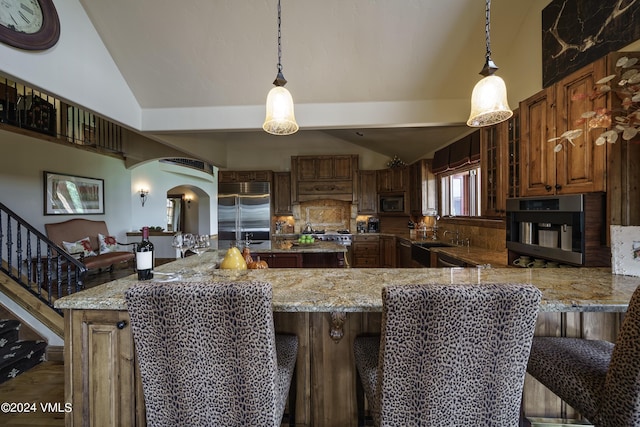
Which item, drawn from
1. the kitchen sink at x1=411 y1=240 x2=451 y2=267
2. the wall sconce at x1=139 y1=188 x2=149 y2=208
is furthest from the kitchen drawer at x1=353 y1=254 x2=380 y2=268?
the wall sconce at x1=139 y1=188 x2=149 y2=208

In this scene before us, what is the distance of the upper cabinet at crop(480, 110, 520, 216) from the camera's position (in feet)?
7.70

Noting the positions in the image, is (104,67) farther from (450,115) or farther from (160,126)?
(450,115)

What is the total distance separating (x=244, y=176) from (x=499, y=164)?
16.2ft

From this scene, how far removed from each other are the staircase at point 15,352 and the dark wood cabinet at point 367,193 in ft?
17.1

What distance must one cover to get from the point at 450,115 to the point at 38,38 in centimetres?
385

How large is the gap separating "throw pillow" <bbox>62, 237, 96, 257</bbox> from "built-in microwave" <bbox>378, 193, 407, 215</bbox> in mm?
5868

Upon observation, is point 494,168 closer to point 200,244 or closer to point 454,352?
point 454,352

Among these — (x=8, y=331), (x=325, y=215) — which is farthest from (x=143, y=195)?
(x=8, y=331)

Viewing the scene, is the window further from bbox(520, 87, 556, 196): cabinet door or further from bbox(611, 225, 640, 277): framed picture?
bbox(611, 225, 640, 277): framed picture

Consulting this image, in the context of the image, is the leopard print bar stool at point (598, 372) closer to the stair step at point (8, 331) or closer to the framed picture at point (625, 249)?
the framed picture at point (625, 249)

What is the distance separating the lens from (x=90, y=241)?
18.0 feet

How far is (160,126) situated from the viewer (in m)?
3.39

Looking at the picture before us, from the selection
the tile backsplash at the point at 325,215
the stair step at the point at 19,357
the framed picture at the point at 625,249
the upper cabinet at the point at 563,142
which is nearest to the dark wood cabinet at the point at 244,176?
the tile backsplash at the point at 325,215

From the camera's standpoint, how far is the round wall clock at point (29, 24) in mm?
1916
